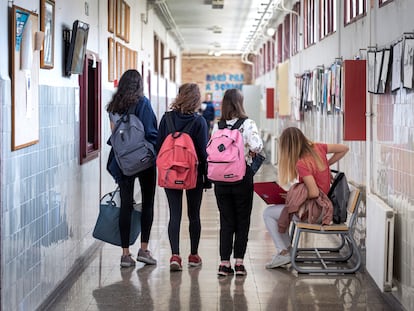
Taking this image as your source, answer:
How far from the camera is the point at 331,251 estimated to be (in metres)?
6.84

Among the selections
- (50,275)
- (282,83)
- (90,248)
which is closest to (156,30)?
(282,83)

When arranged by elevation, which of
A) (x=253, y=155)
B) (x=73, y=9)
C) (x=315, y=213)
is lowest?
(x=315, y=213)

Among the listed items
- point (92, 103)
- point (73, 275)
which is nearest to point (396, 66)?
point (73, 275)

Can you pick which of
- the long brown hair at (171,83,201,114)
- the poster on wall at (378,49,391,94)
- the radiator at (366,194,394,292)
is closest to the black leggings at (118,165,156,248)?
the long brown hair at (171,83,201,114)

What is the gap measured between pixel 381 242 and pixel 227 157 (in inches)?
48.8

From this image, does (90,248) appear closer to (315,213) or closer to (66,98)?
(66,98)

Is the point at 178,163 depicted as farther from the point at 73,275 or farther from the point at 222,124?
the point at 73,275

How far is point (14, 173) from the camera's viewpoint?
13.1ft

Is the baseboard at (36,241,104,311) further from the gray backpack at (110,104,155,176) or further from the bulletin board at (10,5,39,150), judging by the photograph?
the bulletin board at (10,5,39,150)

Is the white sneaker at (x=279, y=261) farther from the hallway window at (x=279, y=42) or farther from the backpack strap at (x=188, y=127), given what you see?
the hallway window at (x=279, y=42)

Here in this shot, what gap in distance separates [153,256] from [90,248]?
0.54 metres

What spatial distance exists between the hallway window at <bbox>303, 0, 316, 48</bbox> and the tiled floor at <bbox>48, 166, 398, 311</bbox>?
454 cm

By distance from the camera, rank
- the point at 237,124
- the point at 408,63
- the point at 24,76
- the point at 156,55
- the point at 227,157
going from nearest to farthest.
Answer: the point at 24,76 → the point at 408,63 → the point at 227,157 → the point at 237,124 → the point at 156,55

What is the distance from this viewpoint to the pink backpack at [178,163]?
223 inches
